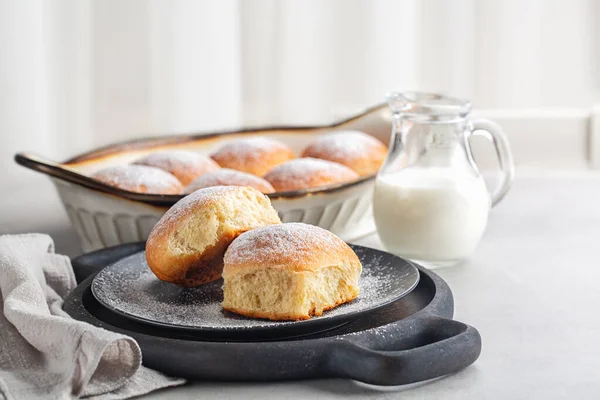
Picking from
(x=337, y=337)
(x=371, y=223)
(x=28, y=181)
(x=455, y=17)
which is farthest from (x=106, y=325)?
(x=455, y=17)

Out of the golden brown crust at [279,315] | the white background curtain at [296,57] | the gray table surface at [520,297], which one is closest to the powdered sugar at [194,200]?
the golden brown crust at [279,315]

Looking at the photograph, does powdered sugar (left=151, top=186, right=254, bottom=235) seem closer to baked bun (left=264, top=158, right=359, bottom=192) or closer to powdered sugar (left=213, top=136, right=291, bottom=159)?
baked bun (left=264, top=158, right=359, bottom=192)

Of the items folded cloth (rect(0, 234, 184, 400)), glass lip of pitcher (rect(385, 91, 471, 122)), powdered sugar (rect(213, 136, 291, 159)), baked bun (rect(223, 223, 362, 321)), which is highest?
glass lip of pitcher (rect(385, 91, 471, 122))

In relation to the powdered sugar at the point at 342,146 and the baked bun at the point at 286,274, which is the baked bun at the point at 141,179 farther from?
the baked bun at the point at 286,274

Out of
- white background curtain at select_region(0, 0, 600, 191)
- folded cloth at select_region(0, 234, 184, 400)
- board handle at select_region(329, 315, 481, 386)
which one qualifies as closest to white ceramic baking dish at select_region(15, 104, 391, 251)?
folded cloth at select_region(0, 234, 184, 400)

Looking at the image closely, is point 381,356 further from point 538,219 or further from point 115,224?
point 538,219

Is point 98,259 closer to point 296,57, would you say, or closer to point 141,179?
point 141,179

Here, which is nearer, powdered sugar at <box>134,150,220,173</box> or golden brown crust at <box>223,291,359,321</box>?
golden brown crust at <box>223,291,359,321</box>
